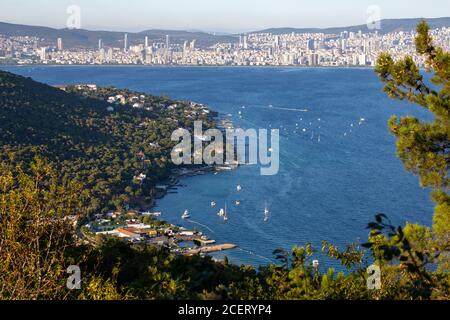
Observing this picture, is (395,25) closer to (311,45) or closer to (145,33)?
(311,45)

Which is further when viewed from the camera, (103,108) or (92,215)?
(103,108)

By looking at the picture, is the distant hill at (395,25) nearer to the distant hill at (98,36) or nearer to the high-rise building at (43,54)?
the distant hill at (98,36)

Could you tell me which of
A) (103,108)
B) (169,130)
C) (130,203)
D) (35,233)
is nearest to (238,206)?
(130,203)

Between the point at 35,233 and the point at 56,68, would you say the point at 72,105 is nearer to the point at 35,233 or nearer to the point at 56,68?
the point at 35,233

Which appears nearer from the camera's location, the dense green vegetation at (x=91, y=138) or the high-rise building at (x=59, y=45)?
the dense green vegetation at (x=91, y=138)

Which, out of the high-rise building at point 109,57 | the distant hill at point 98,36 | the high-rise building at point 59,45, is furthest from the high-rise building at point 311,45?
the high-rise building at point 59,45

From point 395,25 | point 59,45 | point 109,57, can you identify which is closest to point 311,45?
point 395,25
